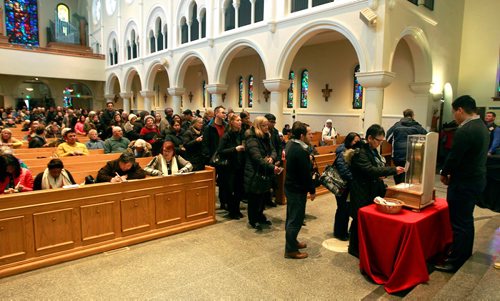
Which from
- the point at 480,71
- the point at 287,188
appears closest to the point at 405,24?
the point at 480,71

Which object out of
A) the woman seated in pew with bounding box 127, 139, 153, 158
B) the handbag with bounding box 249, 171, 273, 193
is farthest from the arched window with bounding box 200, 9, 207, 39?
the handbag with bounding box 249, 171, 273, 193

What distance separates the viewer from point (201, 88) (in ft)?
65.5

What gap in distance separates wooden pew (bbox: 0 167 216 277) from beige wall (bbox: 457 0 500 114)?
1122 cm

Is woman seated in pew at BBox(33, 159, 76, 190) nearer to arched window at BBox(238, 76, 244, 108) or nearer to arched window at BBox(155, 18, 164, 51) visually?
arched window at BBox(238, 76, 244, 108)

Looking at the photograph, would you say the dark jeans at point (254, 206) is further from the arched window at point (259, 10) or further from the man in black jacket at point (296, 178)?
the arched window at point (259, 10)

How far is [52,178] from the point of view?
4.08m

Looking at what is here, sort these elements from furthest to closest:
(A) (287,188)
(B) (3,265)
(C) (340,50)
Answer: (C) (340,50) < (A) (287,188) < (B) (3,265)

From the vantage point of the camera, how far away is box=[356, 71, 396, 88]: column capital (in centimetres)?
799

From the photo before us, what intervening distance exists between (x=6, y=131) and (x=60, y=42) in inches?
891

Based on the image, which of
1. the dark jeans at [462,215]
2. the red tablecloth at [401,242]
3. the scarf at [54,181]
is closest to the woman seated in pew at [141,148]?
the scarf at [54,181]

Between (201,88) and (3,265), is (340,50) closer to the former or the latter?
(201,88)

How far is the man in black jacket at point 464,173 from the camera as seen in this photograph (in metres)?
3.19

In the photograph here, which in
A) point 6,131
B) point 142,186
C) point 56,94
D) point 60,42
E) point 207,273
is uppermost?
point 60,42

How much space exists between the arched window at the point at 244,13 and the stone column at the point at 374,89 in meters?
5.46
